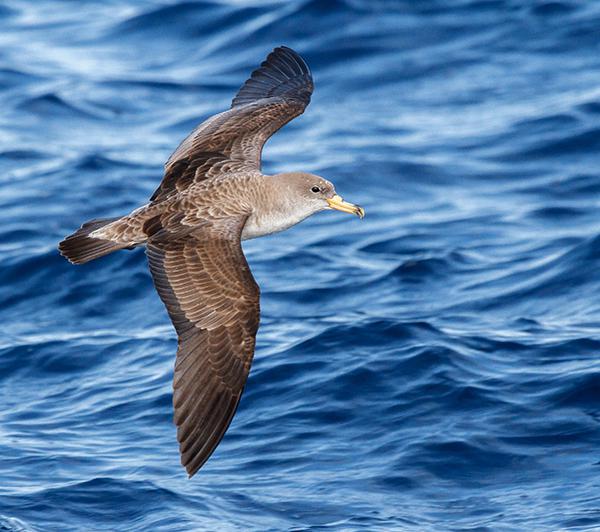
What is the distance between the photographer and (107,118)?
14758 mm

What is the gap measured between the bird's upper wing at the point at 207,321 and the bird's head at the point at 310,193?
0.68m

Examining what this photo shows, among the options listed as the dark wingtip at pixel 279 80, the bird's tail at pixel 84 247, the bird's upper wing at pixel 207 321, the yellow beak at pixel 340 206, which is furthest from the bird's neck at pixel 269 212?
the dark wingtip at pixel 279 80

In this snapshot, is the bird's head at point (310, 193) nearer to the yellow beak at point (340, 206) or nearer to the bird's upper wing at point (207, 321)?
the yellow beak at point (340, 206)

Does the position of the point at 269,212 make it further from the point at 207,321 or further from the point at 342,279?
the point at 342,279

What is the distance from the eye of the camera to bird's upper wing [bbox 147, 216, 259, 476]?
23.2 feet

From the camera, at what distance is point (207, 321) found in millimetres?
7293

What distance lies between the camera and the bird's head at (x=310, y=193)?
26.5 feet

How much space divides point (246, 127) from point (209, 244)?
64.2 inches

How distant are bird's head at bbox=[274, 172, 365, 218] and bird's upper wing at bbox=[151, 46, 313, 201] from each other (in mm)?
375

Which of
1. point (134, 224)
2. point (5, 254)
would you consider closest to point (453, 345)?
point (134, 224)

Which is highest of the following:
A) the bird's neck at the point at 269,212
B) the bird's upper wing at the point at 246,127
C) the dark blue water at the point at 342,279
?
the bird's upper wing at the point at 246,127

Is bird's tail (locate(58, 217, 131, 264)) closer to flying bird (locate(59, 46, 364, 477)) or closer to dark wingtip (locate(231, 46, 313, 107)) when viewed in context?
flying bird (locate(59, 46, 364, 477))

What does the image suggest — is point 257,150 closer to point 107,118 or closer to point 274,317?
point 274,317

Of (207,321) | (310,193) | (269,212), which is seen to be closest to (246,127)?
(310,193)
